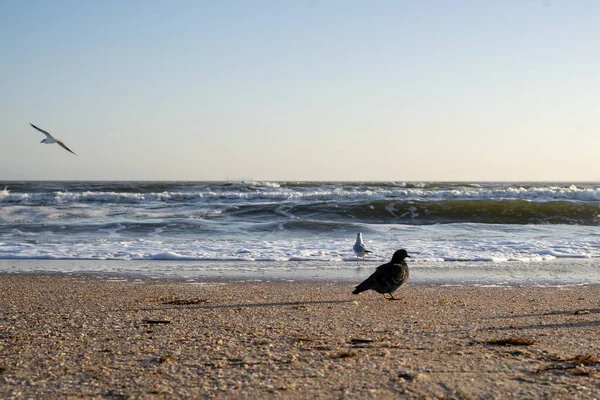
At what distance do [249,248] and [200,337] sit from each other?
28.0 ft

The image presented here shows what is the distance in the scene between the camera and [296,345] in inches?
189

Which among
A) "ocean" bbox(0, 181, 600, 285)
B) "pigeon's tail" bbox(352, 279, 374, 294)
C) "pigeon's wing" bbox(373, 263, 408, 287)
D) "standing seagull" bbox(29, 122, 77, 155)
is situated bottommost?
"ocean" bbox(0, 181, 600, 285)

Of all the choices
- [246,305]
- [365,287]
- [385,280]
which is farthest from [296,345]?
[385,280]

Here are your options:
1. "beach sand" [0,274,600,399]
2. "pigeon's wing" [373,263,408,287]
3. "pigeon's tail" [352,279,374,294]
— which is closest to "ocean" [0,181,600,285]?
"pigeon's wing" [373,263,408,287]

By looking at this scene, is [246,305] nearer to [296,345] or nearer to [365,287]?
[365,287]

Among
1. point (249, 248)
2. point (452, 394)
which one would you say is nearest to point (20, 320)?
point (452, 394)

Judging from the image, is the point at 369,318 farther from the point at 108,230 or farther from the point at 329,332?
the point at 108,230

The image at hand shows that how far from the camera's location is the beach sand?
3752 mm

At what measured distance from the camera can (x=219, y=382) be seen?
3830 millimetres

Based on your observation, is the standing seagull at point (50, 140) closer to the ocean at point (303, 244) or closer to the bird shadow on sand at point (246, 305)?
the ocean at point (303, 244)

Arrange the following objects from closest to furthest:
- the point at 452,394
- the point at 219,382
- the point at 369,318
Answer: the point at 452,394 < the point at 219,382 < the point at 369,318

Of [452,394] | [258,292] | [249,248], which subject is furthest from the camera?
[249,248]

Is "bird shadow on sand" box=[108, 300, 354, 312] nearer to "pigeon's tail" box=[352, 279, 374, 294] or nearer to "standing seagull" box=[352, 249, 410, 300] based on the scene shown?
"pigeon's tail" box=[352, 279, 374, 294]

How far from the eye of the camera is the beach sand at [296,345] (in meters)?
3.75
